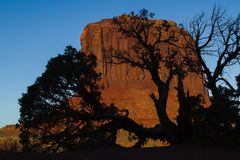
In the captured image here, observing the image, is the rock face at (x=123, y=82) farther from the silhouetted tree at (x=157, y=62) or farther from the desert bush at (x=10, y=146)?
the desert bush at (x=10, y=146)

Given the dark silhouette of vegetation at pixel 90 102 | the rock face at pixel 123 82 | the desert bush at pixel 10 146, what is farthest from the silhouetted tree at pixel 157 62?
the rock face at pixel 123 82

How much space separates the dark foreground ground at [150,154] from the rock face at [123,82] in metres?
85.5

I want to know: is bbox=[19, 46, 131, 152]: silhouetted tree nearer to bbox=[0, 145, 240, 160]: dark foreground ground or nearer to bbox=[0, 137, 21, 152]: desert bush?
bbox=[0, 137, 21, 152]: desert bush

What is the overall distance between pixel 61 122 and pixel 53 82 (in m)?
2.15

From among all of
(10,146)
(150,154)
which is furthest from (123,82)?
(150,154)

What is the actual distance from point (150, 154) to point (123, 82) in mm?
110582

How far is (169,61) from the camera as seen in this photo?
24703mm

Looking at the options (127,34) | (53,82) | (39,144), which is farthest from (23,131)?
(127,34)

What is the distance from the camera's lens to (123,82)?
417ft

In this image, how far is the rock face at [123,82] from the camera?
368ft

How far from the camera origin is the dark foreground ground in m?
14.6

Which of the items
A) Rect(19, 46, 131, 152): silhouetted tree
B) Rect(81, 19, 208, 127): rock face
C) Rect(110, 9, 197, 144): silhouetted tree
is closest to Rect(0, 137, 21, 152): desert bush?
Rect(19, 46, 131, 152): silhouetted tree

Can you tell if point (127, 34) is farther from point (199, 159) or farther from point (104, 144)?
point (199, 159)

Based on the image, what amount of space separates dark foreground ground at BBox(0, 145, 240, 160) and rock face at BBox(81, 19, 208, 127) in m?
85.5
